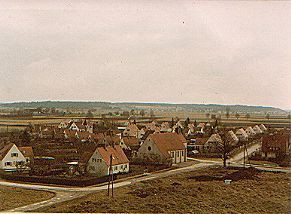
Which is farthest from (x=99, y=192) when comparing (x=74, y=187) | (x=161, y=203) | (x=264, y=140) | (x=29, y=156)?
(x=264, y=140)

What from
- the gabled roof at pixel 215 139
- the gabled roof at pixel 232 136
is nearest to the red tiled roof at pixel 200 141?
the gabled roof at pixel 215 139

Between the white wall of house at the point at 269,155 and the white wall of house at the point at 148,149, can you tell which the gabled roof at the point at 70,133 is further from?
the white wall of house at the point at 269,155

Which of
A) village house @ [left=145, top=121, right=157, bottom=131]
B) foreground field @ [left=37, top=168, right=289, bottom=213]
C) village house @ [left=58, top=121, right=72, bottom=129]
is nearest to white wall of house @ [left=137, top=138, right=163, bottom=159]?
village house @ [left=145, top=121, right=157, bottom=131]

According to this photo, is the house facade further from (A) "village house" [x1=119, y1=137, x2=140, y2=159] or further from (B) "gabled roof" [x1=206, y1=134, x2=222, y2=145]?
(B) "gabled roof" [x1=206, y1=134, x2=222, y2=145]

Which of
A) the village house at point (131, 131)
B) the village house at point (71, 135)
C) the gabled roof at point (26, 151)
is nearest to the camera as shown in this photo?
the gabled roof at point (26, 151)

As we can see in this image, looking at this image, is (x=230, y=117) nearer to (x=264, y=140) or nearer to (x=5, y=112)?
(x=264, y=140)
